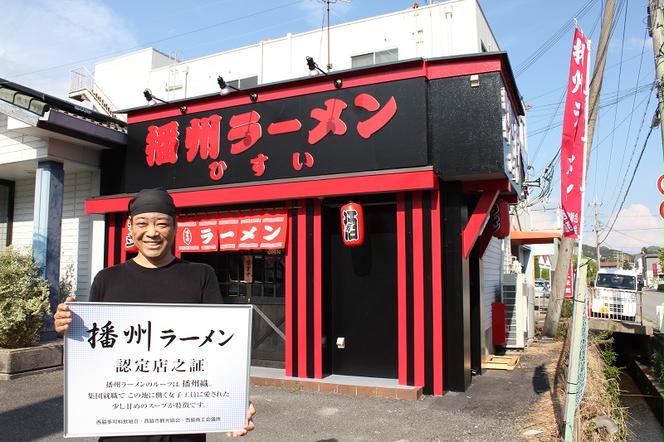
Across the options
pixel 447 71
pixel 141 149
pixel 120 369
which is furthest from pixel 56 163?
pixel 120 369

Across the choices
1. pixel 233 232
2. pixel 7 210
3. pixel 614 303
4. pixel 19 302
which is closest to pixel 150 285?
pixel 233 232

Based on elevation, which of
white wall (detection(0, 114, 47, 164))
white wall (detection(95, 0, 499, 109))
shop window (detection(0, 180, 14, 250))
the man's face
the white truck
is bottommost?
the white truck

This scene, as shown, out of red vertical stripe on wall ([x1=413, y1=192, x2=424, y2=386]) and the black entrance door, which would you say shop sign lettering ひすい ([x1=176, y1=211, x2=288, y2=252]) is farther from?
red vertical stripe on wall ([x1=413, y1=192, x2=424, y2=386])

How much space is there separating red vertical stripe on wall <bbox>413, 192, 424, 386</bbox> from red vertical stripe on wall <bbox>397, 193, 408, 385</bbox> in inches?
6.2

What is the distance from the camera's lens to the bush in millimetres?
8141

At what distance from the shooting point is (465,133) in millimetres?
7473

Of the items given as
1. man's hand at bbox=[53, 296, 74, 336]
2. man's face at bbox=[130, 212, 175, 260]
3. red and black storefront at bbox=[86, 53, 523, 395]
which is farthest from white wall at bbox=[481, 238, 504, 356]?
man's hand at bbox=[53, 296, 74, 336]

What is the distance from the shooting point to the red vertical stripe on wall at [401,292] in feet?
24.7

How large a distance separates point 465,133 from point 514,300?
6.47 metres

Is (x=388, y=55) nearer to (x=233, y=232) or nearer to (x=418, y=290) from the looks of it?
(x=233, y=232)

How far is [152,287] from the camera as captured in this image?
2.80 m

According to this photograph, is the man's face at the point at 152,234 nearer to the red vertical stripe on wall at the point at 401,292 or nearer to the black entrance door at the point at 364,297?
the red vertical stripe on wall at the point at 401,292

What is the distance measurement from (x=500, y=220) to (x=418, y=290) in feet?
9.14

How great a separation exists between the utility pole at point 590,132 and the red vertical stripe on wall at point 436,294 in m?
7.67
